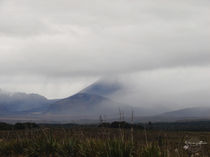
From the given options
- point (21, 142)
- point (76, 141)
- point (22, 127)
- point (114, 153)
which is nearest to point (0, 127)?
point (22, 127)

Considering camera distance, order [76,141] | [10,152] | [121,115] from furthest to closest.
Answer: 1. [10,152]
2. [76,141]
3. [121,115]

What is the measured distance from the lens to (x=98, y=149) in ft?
34.8

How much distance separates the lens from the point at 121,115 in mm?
9625

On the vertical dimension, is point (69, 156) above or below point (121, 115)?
below

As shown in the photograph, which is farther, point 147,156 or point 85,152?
point 85,152

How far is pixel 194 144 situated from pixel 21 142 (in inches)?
382

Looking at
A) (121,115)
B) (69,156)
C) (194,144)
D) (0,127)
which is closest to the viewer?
(194,144)

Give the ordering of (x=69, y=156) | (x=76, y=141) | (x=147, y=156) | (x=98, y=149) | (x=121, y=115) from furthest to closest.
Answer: (x=76, y=141) < (x=69, y=156) < (x=98, y=149) < (x=121, y=115) < (x=147, y=156)

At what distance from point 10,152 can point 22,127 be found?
32.3 metres

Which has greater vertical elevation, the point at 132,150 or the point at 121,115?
the point at 121,115

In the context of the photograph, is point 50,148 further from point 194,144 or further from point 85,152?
point 194,144

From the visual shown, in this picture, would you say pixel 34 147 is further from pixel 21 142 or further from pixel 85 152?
pixel 85 152

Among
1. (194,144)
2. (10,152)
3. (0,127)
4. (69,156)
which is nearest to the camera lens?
(194,144)

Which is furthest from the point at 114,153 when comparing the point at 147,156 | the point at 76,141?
the point at 76,141
